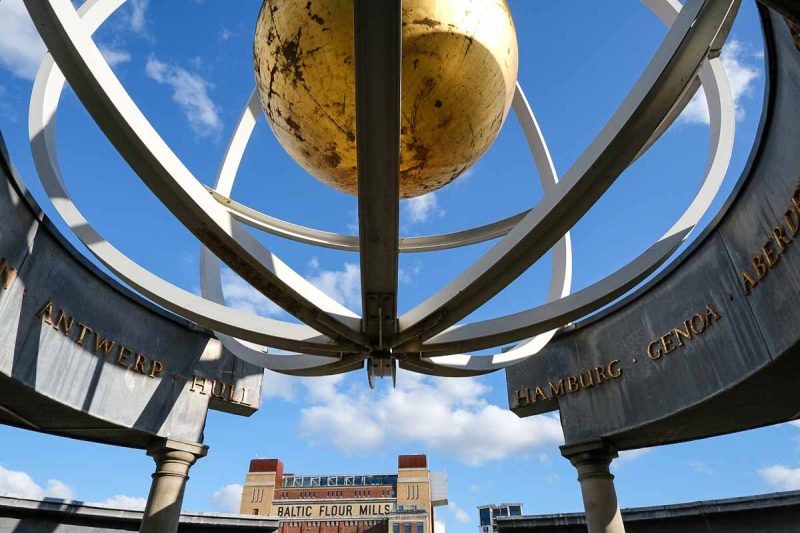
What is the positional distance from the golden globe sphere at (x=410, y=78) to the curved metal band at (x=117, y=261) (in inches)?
147

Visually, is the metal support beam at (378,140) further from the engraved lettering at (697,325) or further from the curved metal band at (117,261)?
the engraved lettering at (697,325)

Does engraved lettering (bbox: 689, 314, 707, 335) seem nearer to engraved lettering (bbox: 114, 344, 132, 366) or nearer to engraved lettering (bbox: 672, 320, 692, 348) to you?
engraved lettering (bbox: 672, 320, 692, 348)

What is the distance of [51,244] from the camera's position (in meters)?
8.71

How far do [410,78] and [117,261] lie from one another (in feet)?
21.7

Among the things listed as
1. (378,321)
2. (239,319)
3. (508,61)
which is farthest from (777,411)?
(239,319)

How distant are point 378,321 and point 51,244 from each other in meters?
6.02

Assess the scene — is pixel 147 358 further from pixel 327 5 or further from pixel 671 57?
pixel 671 57

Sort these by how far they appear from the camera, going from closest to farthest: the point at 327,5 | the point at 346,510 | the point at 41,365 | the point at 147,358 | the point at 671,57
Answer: the point at 327,5
the point at 671,57
the point at 41,365
the point at 147,358
the point at 346,510

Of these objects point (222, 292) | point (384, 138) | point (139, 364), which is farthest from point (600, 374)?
point (139, 364)

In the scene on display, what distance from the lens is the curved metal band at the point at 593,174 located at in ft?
13.8

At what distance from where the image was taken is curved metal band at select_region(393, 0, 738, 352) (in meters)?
4.21

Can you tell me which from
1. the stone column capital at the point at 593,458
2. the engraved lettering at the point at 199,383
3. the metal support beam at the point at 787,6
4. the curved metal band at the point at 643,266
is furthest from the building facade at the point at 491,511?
the metal support beam at the point at 787,6

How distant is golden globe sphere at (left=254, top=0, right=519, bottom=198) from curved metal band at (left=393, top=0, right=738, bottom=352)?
1.14 m

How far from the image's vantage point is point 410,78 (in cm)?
411
